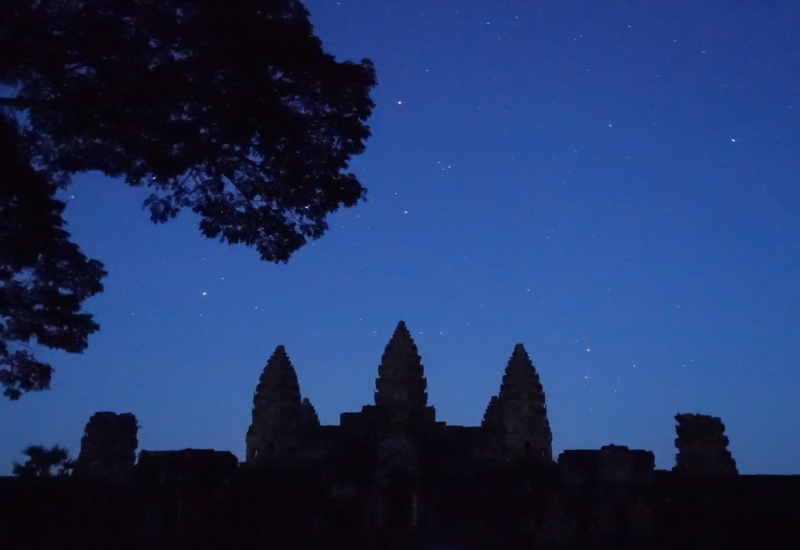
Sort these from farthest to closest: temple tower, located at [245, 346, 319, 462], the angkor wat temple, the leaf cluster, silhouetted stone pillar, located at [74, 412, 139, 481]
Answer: temple tower, located at [245, 346, 319, 462], silhouetted stone pillar, located at [74, 412, 139, 481], the angkor wat temple, the leaf cluster

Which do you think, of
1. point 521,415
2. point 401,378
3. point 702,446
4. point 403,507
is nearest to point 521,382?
point 521,415

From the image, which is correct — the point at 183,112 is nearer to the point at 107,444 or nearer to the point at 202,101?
the point at 202,101

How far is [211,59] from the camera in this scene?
988 cm

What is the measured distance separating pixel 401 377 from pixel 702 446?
32.0 ft

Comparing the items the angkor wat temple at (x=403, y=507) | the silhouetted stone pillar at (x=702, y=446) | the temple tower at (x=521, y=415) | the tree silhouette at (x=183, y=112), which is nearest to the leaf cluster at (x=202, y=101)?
the tree silhouette at (x=183, y=112)

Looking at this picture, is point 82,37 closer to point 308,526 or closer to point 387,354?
point 308,526

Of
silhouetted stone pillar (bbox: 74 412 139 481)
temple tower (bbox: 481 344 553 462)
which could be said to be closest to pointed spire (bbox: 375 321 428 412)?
temple tower (bbox: 481 344 553 462)

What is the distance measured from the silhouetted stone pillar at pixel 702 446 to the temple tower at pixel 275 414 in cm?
1201

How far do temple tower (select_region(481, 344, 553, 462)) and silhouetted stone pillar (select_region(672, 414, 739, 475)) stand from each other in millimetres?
4808

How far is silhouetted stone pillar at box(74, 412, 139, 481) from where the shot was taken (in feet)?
65.8

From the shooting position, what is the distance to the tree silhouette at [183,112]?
9461mm

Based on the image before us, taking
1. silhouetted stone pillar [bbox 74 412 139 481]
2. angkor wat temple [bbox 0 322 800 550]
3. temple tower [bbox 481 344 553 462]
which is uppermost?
temple tower [bbox 481 344 553 462]

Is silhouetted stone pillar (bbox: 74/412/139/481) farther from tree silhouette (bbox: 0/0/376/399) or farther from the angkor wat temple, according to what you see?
tree silhouette (bbox: 0/0/376/399)

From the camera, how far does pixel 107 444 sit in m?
20.2
